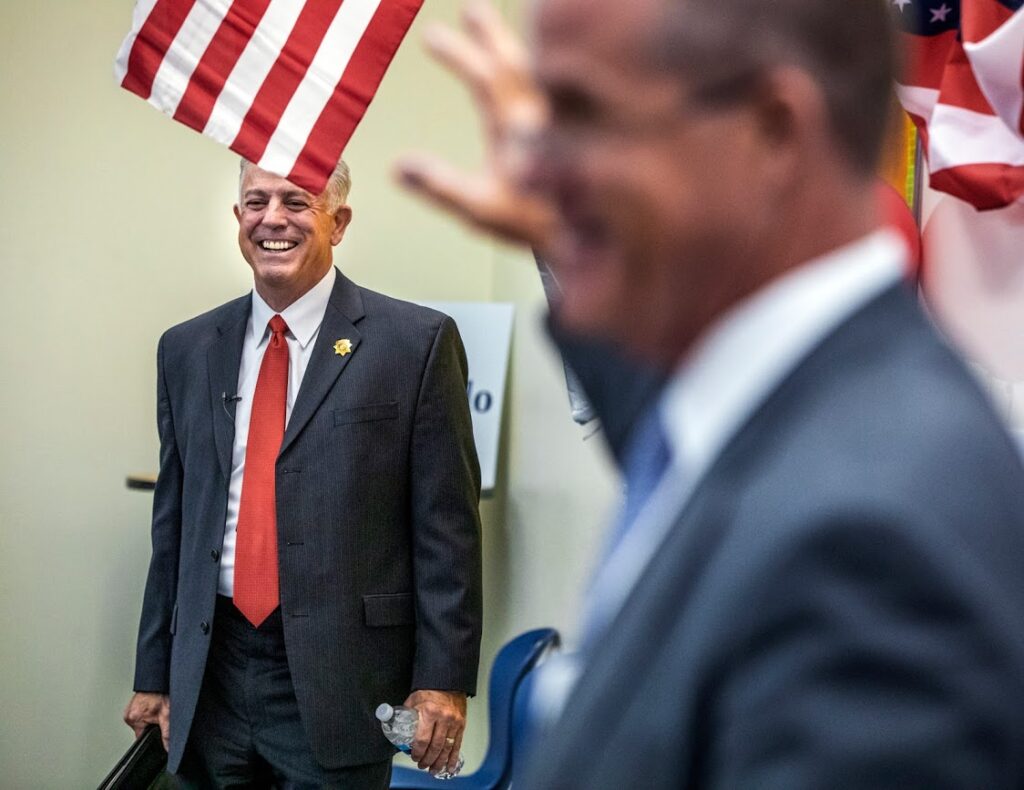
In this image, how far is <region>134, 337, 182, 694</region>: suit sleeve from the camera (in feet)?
9.37

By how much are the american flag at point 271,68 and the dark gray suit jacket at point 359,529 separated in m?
0.59

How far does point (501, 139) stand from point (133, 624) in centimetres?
376

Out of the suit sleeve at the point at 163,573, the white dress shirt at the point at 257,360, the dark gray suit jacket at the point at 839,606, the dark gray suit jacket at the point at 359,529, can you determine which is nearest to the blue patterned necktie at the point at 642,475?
the dark gray suit jacket at the point at 839,606

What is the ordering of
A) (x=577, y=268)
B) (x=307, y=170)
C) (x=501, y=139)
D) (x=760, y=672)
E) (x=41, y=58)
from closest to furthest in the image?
(x=760, y=672) < (x=577, y=268) < (x=501, y=139) < (x=307, y=170) < (x=41, y=58)

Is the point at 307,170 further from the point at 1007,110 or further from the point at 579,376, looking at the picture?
the point at 579,376

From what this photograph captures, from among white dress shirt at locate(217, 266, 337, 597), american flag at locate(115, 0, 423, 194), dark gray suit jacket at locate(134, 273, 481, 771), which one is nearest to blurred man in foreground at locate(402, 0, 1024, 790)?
american flag at locate(115, 0, 423, 194)

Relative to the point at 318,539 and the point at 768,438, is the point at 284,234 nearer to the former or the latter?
the point at 318,539

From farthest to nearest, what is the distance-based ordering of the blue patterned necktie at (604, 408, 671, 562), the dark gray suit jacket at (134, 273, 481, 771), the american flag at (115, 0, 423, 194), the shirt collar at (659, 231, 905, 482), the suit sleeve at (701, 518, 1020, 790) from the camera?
1. the dark gray suit jacket at (134, 273, 481, 771)
2. the american flag at (115, 0, 423, 194)
3. the blue patterned necktie at (604, 408, 671, 562)
4. the shirt collar at (659, 231, 905, 482)
5. the suit sleeve at (701, 518, 1020, 790)

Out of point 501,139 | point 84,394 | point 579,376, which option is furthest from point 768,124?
point 84,394

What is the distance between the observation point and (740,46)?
629 mm

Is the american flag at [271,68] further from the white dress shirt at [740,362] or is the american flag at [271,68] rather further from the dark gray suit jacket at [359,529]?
the white dress shirt at [740,362]

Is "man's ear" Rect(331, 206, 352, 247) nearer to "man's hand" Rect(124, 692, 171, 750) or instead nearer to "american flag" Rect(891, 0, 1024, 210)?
"man's hand" Rect(124, 692, 171, 750)

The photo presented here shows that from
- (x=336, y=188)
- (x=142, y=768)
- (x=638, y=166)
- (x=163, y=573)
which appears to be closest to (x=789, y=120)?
(x=638, y=166)

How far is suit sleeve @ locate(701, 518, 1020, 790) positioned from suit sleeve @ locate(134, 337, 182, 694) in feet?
8.07
